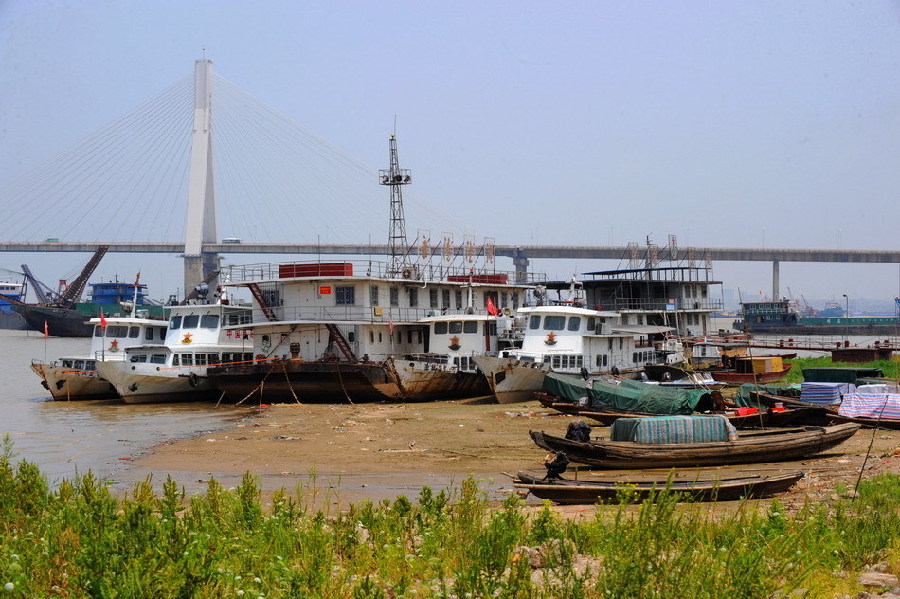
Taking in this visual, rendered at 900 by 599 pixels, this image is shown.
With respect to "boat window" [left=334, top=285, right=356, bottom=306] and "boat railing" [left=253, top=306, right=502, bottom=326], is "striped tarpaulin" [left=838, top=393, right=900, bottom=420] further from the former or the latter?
"boat window" [left=334, top=285, right=356, bottom=306]

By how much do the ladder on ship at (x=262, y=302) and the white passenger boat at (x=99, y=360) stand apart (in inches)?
165

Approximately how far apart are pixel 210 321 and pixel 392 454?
66.6ft

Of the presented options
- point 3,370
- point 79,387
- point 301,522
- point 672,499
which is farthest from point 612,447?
point 3,370

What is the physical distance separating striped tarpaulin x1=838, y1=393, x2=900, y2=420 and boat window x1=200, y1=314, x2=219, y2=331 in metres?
24.8

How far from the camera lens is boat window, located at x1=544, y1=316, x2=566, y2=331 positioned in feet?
120

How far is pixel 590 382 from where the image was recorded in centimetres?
2861

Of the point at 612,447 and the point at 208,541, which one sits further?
the point at 612,447

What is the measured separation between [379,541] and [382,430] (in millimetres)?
16419

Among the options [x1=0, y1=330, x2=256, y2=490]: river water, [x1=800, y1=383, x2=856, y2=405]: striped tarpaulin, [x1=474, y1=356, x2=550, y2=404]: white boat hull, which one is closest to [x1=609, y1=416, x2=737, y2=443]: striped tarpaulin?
[x1=0, y1=330, x2=256, y2=490]: river water

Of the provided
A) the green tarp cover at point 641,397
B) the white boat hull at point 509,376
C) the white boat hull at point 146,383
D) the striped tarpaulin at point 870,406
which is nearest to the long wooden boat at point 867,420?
the striped tarpaulin at point 870,406

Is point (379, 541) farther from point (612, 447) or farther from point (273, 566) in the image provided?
point (612, 447)

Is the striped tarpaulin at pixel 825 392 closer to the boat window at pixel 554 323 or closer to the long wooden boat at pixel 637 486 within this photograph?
the boat window at pixel 554 323

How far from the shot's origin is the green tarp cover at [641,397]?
83.0ft

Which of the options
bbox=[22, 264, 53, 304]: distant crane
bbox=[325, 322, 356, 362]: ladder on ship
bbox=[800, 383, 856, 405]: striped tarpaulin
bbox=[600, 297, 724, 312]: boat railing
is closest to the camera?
bbox=[800, 383, 856, 405]: striped tarpaulin
